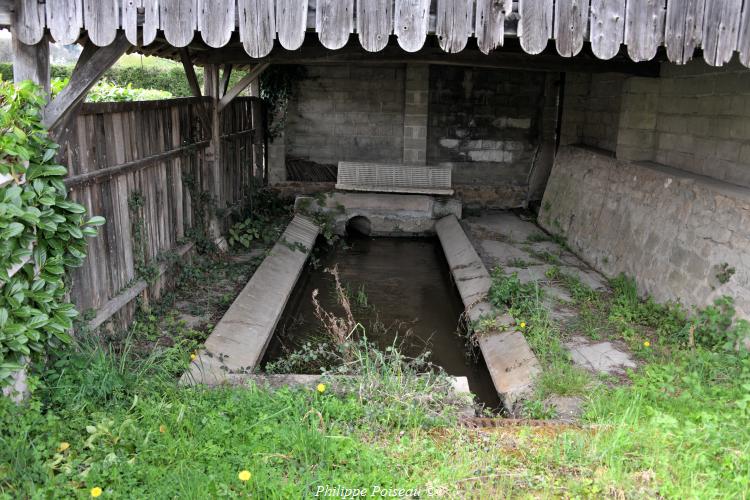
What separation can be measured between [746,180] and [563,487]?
4.22 meters

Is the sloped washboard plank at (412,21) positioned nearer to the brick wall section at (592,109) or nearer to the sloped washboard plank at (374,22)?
the sloped washboard plank at (374,22)

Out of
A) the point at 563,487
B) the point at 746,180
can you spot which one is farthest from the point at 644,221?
the point at 563,487

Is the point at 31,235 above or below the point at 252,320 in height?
above

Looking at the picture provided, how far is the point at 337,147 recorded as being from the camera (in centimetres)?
1313

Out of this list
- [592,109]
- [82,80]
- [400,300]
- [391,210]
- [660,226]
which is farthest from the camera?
[391,210]

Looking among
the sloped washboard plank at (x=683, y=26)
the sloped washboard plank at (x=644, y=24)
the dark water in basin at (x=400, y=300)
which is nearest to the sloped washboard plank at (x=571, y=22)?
the sloped washboard plank at (x=644, y=24)

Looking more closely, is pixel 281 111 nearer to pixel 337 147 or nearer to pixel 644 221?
pixel 337 147

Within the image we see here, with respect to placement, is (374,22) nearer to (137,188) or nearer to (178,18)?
(178,18)

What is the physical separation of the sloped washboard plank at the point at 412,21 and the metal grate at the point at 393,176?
773cm

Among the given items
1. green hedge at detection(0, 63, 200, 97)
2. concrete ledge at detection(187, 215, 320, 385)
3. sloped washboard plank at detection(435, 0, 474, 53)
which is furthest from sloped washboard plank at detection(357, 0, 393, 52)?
green hedge at detection(0, 63, 200, 97)

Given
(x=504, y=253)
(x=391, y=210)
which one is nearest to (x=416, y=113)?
(x=391, y=210)

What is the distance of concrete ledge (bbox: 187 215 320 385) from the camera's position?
16.6 ft

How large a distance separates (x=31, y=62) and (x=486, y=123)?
10.00 meters

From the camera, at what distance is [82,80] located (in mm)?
4355
